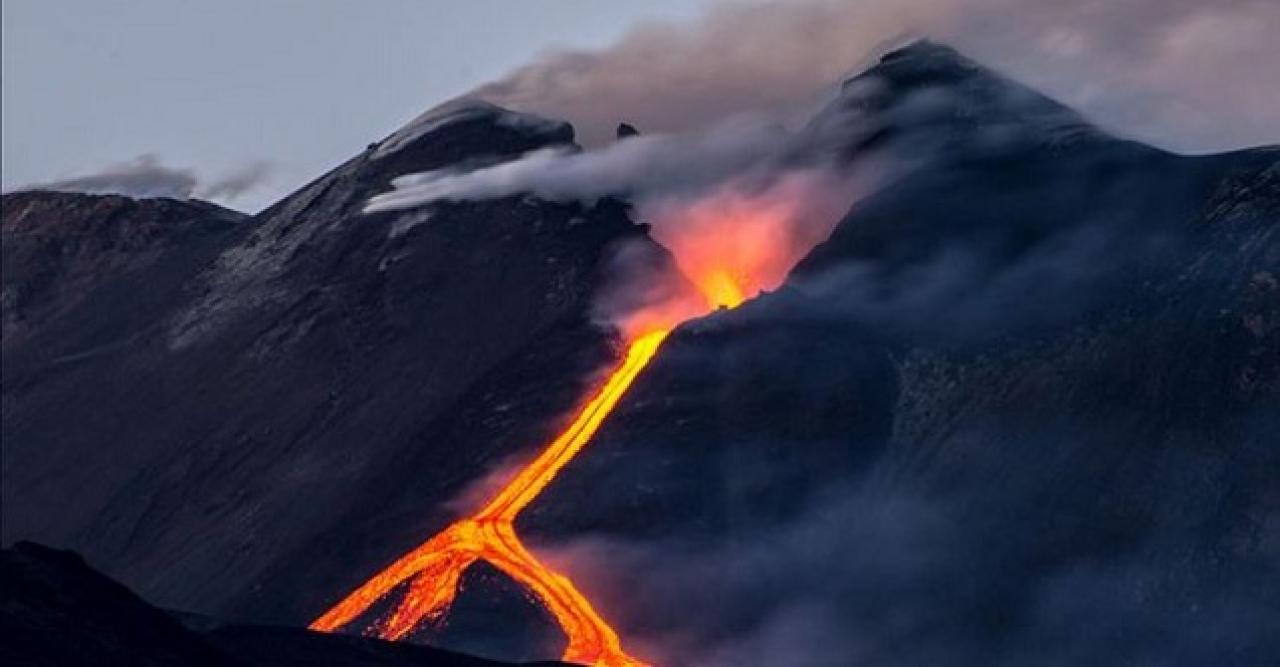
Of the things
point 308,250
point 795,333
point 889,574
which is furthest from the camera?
point 308,250

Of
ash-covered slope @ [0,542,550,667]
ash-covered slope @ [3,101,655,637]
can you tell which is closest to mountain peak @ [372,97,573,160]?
ash-covered slope @ [3,101,655,637]

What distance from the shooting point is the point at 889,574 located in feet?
331

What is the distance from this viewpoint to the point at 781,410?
109500 millimetres

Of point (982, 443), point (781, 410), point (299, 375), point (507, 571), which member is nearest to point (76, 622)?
point (507, 571)

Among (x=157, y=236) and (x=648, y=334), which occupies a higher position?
(x=157, y=236)

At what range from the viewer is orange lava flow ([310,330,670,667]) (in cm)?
9756

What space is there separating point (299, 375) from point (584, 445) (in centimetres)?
1826

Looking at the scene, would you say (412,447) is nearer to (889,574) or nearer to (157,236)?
(889,574)

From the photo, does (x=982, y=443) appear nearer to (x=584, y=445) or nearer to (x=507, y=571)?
(x=584, y=445)

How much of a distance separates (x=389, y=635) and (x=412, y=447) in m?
15.8

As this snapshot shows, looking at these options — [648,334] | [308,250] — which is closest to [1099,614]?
[648,334]

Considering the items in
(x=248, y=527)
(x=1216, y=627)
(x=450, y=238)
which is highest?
(x=450, y=238)

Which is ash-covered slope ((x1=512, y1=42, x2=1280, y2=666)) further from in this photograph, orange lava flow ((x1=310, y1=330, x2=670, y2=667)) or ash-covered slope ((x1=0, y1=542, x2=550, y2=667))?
ash-covered slope ((x1=0, y1=542, x2=550, y2=667))

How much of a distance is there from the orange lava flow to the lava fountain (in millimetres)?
24
